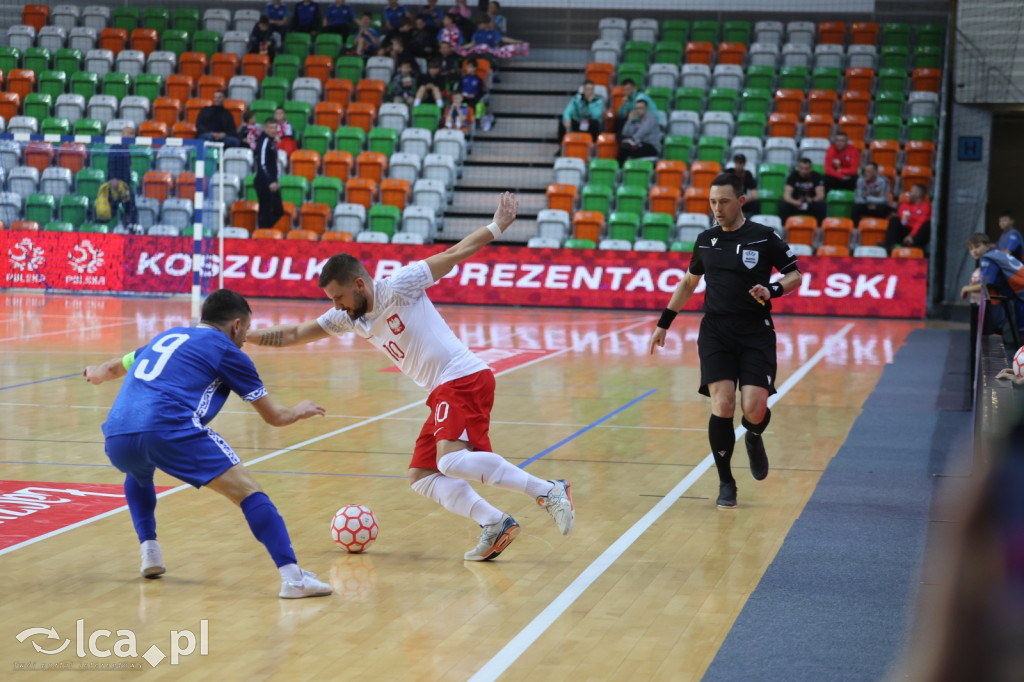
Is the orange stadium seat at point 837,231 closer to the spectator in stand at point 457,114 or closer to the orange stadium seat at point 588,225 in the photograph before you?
the orange stadium seat at point 588,225

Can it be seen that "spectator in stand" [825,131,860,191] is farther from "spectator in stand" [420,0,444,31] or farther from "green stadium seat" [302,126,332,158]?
"green stadium seat" [302,126,332,158]

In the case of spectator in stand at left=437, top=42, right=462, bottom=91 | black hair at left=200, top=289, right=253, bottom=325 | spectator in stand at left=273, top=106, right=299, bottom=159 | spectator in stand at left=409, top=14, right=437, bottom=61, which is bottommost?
black hair at left=200, top=289, right=253, bottom=325

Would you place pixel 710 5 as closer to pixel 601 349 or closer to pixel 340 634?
pixel 601 349

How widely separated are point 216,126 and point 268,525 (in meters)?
19.6

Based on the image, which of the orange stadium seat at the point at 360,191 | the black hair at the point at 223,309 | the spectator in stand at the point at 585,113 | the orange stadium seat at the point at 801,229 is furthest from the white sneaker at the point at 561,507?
the spectator in stand at the point at 585,113

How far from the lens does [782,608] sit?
5301 mm

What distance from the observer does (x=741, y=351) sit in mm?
7348

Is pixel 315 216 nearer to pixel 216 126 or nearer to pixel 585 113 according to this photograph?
pixel 216 126

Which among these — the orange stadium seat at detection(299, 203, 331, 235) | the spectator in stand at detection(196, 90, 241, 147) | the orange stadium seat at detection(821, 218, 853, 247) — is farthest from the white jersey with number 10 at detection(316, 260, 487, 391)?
the spectator in stand at detection(196, 90, 241, 147)

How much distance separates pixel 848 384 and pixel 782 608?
27.3ft

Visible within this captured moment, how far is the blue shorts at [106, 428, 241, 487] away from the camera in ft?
16.9

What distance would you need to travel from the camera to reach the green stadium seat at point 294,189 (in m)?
23.4

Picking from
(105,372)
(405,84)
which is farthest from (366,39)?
(105,372)

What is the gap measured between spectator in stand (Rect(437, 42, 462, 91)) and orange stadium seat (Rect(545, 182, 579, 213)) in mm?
3877
